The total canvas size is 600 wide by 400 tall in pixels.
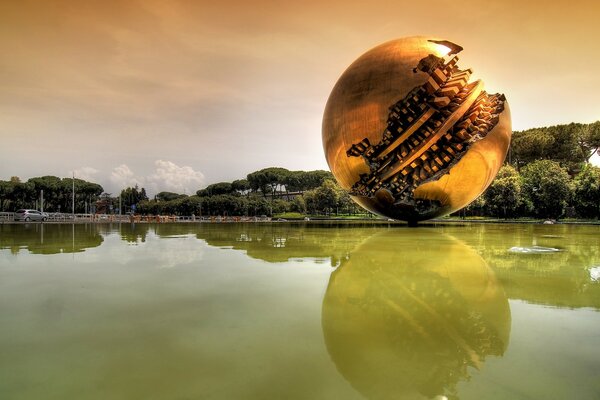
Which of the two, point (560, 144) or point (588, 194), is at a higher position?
point (560, 144)

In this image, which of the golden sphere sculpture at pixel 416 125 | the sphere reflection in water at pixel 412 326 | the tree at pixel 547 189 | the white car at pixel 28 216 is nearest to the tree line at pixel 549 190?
the tree at pixel 547 189

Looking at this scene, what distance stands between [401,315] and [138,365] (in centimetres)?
292

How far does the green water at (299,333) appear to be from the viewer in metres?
2.82

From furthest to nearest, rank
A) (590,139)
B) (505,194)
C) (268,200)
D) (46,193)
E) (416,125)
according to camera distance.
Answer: (268,200)
(46,193)
(590,139)
(505,194)
(416,125)

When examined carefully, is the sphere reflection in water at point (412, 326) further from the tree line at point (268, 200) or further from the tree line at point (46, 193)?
the tree line at point (46, 193)

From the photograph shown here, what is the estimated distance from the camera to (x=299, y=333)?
12.7 feet

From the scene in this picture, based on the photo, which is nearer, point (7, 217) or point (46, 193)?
point (7, 217)

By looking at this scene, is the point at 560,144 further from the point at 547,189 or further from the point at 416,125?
the point at 416,125

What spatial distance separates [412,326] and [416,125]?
470 inches

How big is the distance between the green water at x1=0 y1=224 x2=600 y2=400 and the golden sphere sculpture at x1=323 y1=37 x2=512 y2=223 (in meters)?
8.22

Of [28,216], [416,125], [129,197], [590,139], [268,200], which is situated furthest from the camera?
[129,197]

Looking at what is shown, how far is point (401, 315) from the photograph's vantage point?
4.50 metres

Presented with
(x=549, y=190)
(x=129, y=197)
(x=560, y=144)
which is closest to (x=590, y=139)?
(x=560, y=144)

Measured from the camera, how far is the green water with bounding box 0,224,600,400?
2.82m
